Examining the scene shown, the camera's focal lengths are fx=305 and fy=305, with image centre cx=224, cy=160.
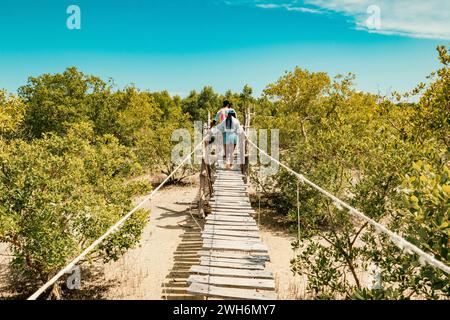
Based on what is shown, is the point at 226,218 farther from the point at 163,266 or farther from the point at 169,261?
the point at 169,261

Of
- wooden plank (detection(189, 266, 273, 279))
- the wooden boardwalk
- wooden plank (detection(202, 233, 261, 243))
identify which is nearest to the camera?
the wooden boardwalk

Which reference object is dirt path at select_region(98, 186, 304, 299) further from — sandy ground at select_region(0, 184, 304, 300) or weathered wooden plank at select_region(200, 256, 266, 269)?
weathered wooden plank at select_region(200, 256, 266, 269)

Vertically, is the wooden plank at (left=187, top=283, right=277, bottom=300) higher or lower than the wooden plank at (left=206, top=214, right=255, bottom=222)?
lower

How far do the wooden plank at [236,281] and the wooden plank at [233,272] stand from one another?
67 millimetres

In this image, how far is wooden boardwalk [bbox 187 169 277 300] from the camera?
3907 millimetres

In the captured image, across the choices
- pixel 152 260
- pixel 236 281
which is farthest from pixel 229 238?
pixel 152 260

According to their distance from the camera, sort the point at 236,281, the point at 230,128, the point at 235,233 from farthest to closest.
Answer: the point at 230,128, the point at 235,233, the point at 236,281

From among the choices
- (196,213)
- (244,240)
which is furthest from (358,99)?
(244,240)

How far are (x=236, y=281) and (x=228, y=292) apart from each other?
0.25 metres

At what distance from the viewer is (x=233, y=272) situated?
4258 mm

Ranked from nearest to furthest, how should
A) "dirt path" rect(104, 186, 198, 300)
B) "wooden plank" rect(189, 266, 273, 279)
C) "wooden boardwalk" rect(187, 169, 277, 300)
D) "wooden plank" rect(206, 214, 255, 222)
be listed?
"wooden boardwalk" rect(187, 169, 277, 300) < "wooden plank" rect(189, 266, 273, 279) < "wooden plank" rect(206, 214, 255, 222) < "dirt path" rect(104, 186, 198, 300)

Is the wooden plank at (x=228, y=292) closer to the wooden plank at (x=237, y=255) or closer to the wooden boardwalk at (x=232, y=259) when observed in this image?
the wooden boardwalk at (x=232, y=259)

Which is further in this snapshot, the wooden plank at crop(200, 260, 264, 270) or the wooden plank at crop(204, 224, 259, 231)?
the wooden plank at crop(204, 224, 259, 231)

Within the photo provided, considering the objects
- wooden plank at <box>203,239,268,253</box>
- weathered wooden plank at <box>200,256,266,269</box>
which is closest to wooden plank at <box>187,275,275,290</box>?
weathered wooden plank at <box>200,256,266,269</box>
